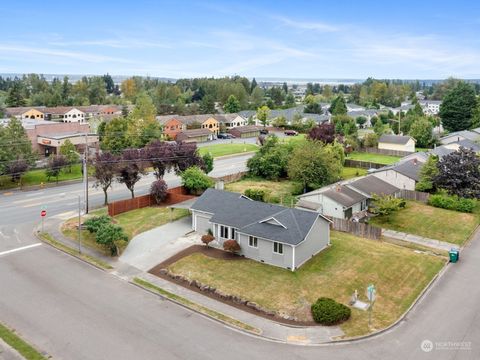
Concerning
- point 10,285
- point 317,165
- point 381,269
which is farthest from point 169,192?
point 381,269

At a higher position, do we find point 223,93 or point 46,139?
point 223,93

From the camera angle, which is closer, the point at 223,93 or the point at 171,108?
the point at 171,108

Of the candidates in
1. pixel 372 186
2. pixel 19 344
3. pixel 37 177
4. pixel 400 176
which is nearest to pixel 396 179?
pixel 400 176

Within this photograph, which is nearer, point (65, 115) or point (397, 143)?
point (397, 143)

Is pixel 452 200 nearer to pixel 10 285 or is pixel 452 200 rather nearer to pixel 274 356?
pixel 274 356

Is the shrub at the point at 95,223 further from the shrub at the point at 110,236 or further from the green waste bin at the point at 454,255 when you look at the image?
the green waste bin at the point at 454,255

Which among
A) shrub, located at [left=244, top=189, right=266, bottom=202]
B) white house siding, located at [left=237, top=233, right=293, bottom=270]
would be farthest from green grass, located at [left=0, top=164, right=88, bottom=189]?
white house siding, located at [left=237, top=233, right=293, bottom=270]

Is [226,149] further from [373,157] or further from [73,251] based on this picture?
[73,251]
